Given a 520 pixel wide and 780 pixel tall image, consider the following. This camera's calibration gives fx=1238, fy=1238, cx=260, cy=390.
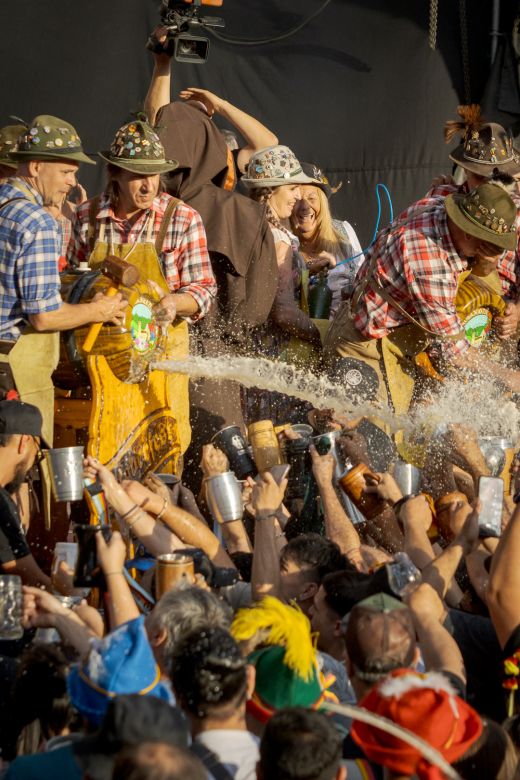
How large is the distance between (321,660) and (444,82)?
734cm

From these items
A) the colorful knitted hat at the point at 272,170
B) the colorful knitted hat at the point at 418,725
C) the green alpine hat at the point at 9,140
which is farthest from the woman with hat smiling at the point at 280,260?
the colorful knitted hat at the point at 418,725

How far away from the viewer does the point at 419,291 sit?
6125 mm

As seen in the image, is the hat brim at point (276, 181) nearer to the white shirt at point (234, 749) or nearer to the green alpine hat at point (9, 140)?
the green alpine hat at point (9, 140)

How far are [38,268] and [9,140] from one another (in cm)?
148

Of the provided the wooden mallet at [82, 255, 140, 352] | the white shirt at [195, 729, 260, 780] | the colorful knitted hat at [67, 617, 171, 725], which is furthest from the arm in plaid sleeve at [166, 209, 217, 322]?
the white shirt at [195, 729, 260, 780]

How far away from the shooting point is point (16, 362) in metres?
4.98

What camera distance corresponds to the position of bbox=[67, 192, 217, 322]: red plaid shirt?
5711mm

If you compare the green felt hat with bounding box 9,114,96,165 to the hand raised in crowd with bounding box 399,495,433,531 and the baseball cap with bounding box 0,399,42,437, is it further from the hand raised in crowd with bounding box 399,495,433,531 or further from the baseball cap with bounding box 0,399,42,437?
the hand raised in crowd with bounding box 399,495,433,531

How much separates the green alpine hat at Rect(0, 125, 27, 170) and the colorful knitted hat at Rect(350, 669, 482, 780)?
382cm

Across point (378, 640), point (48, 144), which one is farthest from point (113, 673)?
point (48, 144)

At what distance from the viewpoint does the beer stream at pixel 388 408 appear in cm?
629

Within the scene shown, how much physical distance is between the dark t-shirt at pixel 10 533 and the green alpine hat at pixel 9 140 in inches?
86.0

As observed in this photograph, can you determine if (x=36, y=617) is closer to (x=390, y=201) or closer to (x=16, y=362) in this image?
(x=16, y=362)

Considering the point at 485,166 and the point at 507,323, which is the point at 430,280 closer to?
the point at 507,323
